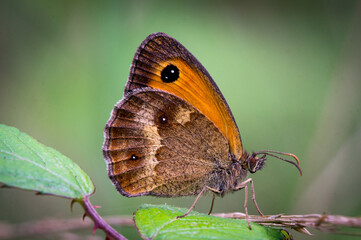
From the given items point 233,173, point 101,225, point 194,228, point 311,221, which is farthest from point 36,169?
point 233,173

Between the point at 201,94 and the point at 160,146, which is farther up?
the point at 201,94

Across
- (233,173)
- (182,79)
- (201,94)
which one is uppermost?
(182,79)

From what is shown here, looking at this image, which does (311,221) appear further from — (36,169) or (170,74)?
(170,74)

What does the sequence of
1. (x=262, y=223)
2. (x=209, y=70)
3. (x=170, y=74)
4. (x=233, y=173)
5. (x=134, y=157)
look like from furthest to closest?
1. (x=209, y=70)
2. (x=170, y=74)
3. (x=134, y=157)
4. (x=233, y=173)
5. (x=262, y=223)

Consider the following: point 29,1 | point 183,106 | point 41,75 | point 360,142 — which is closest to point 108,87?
→ point 41,75

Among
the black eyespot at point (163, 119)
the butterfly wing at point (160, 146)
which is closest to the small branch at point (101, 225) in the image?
the butterfly wing at point (160, 146)

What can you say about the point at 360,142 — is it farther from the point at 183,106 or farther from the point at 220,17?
the point at 220,17
